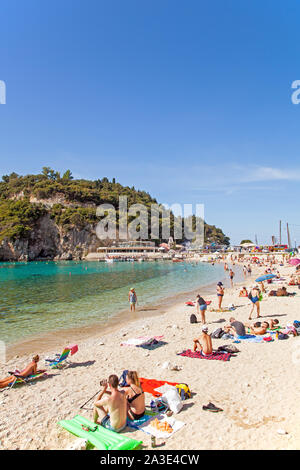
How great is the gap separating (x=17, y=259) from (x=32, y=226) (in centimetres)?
1163

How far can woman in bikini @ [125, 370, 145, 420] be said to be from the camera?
4.86 metres

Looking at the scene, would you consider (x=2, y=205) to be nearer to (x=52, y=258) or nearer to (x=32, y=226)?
(x=32, y=226)

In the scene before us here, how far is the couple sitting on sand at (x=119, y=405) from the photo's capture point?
4590 millimetres

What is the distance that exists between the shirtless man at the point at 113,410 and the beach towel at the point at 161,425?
0.37 meters

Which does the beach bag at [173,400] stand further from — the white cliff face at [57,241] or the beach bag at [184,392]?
the white cliff face at [57,241]

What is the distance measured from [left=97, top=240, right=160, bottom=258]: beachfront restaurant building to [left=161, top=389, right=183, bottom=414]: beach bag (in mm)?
83681

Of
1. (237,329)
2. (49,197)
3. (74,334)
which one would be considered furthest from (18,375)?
(49,197)

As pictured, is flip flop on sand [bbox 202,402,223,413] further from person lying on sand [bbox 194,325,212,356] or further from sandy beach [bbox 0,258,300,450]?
person lying on sand [bbox 194,325,212,356]

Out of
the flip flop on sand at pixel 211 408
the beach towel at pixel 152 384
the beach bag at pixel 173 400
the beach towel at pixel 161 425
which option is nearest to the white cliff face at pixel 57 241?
the beach towel at pixel 152 384

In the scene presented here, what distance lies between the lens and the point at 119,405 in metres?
4.64

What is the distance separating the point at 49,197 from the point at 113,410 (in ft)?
357

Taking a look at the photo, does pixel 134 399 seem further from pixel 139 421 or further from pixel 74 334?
pixel 74 334

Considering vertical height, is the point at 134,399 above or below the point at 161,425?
above
